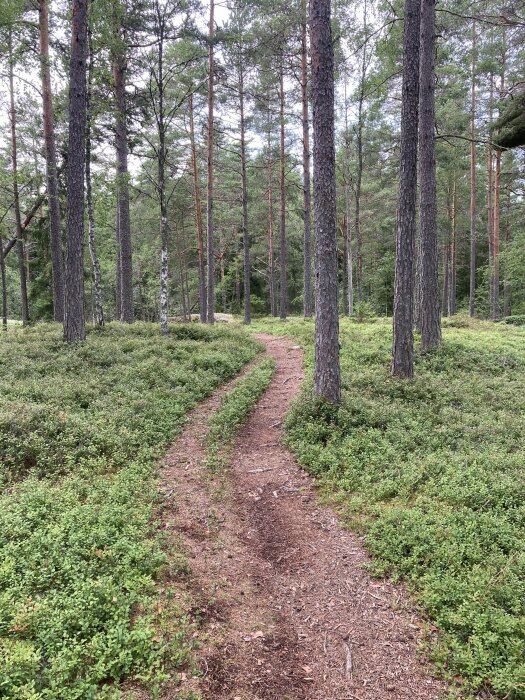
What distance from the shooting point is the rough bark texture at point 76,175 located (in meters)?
10.3

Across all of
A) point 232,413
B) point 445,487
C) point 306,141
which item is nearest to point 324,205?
point 232,413

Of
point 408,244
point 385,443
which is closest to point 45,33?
point 408,244

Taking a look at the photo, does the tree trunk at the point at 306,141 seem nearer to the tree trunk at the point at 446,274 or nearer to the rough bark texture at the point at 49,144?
the rough bark texture at the point at 49,144

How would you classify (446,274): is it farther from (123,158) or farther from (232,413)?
(232,413)

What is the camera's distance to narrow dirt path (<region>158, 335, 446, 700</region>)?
326 cm

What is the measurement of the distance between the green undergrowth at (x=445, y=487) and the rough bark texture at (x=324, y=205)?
0.84 m

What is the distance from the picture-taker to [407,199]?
9180mm

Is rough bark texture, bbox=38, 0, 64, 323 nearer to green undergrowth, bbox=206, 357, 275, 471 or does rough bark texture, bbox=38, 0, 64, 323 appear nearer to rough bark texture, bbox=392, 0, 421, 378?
green undergrowth, bbox=206, 357, 275, 471

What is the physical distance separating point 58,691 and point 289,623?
2.01 meters

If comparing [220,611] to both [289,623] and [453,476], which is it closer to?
[289,623]

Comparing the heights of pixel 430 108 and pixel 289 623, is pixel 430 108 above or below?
above

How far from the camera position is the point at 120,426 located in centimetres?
709

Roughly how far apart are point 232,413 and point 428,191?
812 cm

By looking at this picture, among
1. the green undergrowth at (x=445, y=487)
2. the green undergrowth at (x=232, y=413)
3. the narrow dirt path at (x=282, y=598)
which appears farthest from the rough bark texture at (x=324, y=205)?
the narrow dirt path at (x=282, y=598)
